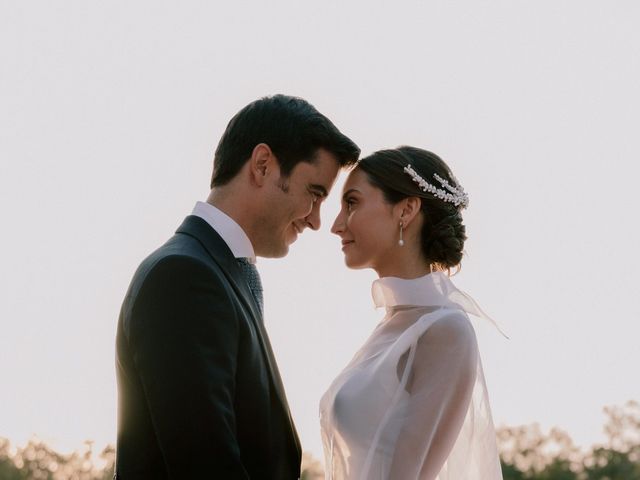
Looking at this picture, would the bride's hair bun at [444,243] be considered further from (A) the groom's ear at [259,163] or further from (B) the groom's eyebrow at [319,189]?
(A) the groom's ear at [259,163]

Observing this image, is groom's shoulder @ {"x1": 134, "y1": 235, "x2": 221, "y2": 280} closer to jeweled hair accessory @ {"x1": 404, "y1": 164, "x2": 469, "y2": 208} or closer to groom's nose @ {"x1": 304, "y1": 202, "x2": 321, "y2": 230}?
groom's nose @ {"x1": 304, "y1": 202, "x2": 321, "y2": 230}

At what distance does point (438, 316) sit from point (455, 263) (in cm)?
44

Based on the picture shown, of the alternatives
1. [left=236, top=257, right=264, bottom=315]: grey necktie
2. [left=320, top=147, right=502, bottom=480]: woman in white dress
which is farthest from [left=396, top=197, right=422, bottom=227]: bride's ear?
[left=236, top=257, right=264, bottom=315]: grey necktie

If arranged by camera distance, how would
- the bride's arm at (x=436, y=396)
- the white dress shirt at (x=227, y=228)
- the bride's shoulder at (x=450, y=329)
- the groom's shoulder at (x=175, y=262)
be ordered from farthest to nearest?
the bride's shoulder at (x=450, y=329) → the bride's arm at (x=436, y=396) → the white dress shirt at (x=227, y=228) → the groom's shoulder at (x=175, y=262)

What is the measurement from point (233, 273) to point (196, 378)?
0.53 metres

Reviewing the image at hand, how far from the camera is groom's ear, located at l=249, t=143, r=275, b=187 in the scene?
3754mm

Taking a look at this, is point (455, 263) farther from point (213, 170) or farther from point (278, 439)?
point (278, 439)

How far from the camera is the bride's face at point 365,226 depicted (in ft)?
16.3

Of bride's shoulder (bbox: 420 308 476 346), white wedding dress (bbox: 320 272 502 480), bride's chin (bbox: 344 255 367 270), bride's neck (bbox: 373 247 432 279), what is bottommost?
white wedding dress (bbox: 320 272 502 480)

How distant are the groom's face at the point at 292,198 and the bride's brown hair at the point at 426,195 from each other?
1.01 meters

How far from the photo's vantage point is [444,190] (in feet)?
16.8

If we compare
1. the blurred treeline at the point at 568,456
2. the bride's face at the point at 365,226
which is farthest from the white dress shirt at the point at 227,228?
the blurred treeline at the point at 568,456

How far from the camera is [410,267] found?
5.04 meters

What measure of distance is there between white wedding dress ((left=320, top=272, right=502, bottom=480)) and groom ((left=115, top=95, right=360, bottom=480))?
103 cm
